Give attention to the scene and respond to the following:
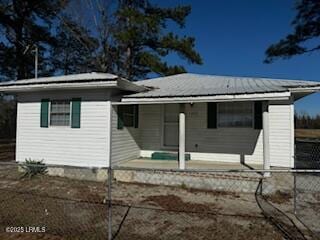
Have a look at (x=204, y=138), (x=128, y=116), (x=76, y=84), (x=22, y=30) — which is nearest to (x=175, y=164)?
(x=204, y=138)

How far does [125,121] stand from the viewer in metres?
10.2

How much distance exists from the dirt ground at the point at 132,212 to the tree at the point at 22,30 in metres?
15.6

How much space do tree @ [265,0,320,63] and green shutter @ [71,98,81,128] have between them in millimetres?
10668

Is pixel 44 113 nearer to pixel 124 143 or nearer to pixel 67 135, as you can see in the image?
pixel 67 135

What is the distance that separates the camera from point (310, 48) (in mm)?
13633

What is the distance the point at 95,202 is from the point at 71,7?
20135mm

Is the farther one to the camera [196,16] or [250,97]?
[196,16]

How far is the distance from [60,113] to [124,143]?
8.41ft

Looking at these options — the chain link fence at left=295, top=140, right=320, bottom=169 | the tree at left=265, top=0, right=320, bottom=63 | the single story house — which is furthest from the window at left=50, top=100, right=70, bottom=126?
A: the tree at left=265, top=0, right=320, bottom=63

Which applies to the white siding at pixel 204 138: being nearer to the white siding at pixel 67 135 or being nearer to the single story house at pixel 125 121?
the single story house at pixel 125 121

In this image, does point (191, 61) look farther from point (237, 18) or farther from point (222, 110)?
point (222, 110)

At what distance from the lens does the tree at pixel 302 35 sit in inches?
508

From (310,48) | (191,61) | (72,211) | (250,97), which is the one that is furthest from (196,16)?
(72,211)

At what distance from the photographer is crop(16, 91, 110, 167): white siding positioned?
9.05 meters
